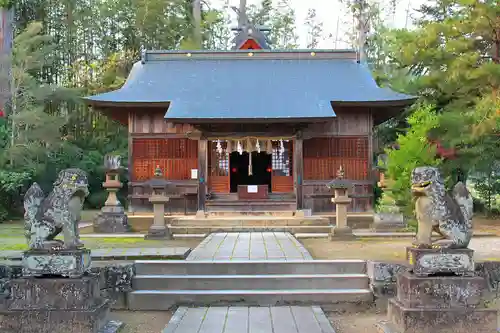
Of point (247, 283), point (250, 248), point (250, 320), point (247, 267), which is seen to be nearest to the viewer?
point (250, 320)

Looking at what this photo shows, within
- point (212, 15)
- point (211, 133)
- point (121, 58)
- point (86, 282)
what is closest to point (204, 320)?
point (86, 282)

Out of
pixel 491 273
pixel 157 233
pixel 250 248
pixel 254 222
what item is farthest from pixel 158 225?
pixel 491 273

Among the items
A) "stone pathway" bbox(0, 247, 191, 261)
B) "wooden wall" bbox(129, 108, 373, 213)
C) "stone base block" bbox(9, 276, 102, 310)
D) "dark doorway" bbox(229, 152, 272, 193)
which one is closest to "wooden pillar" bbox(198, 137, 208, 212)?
"wooden wall" bbox(129, 108, 373, 213)

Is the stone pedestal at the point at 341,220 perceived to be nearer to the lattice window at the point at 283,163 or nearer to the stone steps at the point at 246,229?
the stone steps at the point at 246,229

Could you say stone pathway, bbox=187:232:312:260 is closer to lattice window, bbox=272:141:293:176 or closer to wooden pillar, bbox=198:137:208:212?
wooden pillar, bbox=198:137:208:212

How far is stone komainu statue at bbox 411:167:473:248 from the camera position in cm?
528

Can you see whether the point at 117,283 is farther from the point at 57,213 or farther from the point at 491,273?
the point at 491,273

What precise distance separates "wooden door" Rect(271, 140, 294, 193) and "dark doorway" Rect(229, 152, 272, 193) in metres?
3.94

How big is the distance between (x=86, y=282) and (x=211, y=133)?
35.7 ft

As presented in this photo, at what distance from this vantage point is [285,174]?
17188 mm

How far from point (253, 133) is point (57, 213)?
10844 millimetres

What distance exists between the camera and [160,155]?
16625mm

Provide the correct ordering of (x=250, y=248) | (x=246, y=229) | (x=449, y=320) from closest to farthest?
(x=449, y=320) → (x=250, y=248) → (x=246, y=229)

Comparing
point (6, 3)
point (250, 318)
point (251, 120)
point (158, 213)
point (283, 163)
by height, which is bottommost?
point (250, 318)
